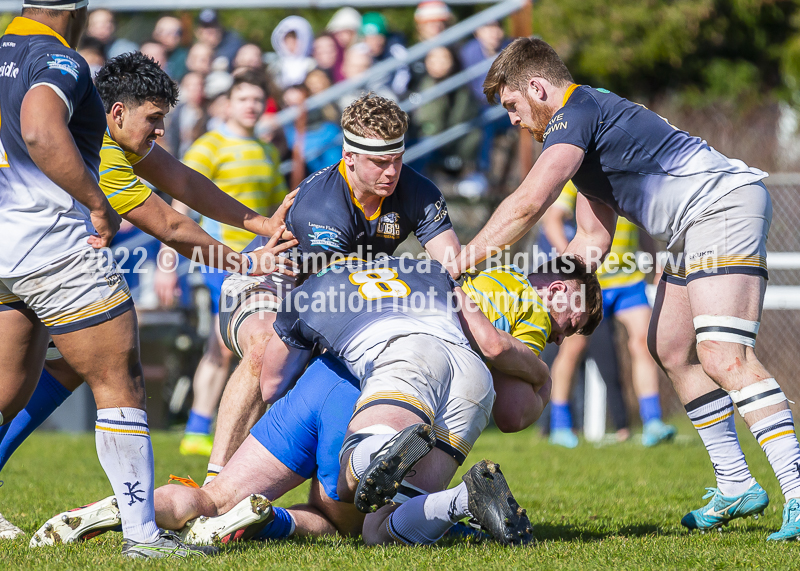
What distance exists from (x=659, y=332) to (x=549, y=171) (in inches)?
38.9

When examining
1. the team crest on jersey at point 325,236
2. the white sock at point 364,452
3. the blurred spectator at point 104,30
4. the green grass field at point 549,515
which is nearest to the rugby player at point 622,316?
the green grass field at point 549,515

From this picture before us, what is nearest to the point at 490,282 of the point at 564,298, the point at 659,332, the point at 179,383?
the point at 564,298

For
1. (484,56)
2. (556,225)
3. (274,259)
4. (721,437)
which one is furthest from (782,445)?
(484,56)

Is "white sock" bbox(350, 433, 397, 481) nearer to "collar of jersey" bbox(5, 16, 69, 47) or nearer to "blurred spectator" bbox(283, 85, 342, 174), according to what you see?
"collar of jersey" bbox(5, 16, 69, 47)

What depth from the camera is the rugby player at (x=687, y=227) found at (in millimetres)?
3904

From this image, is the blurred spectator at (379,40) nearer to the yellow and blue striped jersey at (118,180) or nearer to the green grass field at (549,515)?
the green grass field at (549,515)

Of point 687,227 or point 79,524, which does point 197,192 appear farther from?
point 687,227

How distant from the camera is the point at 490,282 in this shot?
13.7ft

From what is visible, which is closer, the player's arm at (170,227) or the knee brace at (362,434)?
the knee brace at (362,434)

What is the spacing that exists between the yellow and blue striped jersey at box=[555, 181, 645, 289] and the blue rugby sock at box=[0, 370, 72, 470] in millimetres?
4658

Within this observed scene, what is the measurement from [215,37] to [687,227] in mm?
8268

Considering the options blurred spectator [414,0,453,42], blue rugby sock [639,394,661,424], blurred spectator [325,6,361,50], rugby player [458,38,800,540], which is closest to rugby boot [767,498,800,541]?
rugby player [458,38,800,540]

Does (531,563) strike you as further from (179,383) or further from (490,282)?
(179,383)

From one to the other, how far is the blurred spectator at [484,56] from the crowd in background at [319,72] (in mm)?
11
